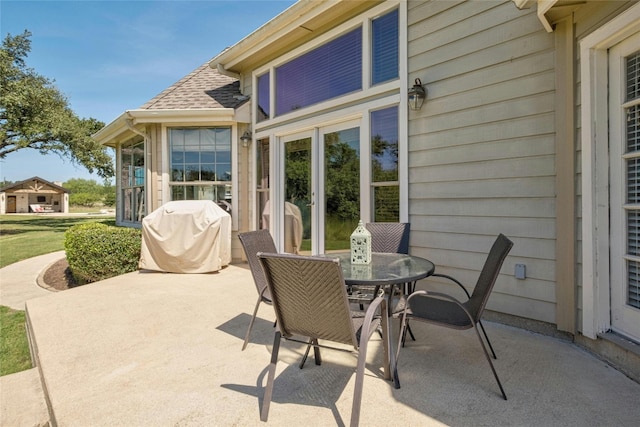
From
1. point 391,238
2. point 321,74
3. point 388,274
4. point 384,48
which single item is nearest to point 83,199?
point 321,74

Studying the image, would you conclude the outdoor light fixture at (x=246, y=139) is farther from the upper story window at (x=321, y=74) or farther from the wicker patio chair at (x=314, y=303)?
the wicker patio chair at (x=314, y=303)

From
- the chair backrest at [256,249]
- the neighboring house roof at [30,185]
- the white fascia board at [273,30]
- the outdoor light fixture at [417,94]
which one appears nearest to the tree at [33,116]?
the white fascia board at [273,30]

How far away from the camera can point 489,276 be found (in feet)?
6.82

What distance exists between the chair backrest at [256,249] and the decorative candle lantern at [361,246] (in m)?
0.71

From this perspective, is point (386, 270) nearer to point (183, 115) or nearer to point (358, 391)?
point (358, 391)

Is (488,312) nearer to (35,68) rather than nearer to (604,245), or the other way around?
(604,245)

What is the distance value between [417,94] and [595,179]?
183cm

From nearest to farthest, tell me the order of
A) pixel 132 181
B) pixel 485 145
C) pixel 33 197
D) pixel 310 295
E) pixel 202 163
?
pixel 310 295, pixel 485 145, pixel 202 163, pixel 132 181, pixel 33 197

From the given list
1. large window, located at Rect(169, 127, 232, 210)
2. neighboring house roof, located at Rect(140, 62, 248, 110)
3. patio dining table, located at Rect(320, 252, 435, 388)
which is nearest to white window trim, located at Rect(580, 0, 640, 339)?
patio dining table, located at Rect(320, 252, 435, 388)

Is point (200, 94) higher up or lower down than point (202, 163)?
higher up

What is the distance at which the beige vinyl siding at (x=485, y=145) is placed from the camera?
2902mm

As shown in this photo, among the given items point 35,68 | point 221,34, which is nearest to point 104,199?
point 35,68

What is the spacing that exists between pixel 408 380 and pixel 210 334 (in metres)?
1.72

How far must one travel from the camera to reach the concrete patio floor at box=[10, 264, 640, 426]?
5.82ft
